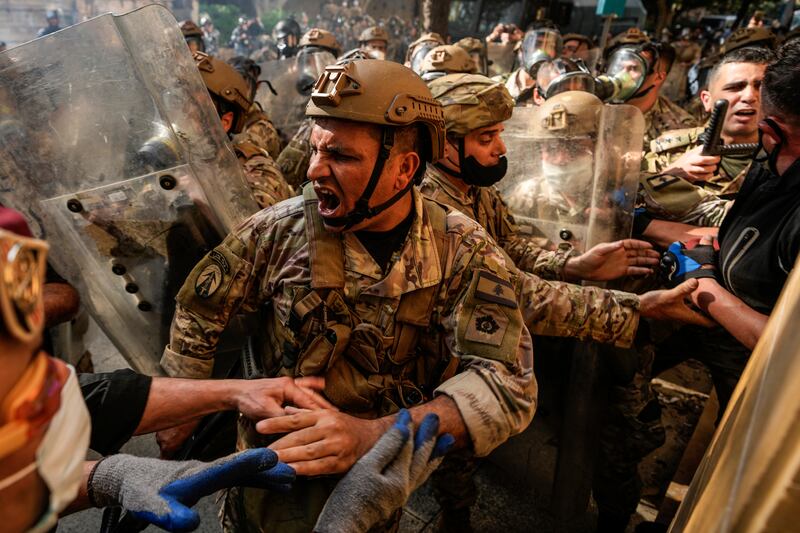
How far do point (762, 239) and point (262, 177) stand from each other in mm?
2687

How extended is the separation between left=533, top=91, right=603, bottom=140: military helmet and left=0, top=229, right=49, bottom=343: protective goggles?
273cm

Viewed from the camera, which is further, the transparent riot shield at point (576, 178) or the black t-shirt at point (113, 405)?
the transparent riot shield at point (576, 178)

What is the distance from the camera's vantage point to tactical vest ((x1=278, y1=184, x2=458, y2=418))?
165 cm

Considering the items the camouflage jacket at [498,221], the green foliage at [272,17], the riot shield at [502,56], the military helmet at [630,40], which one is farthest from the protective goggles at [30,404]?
the green foliage at [272,17]

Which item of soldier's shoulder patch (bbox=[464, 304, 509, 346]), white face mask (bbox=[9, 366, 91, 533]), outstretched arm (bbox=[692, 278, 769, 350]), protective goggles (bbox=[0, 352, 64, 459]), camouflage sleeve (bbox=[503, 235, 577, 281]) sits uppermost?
protective goggles (bbox=[0, 352, 64, 459])

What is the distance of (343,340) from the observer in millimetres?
1642

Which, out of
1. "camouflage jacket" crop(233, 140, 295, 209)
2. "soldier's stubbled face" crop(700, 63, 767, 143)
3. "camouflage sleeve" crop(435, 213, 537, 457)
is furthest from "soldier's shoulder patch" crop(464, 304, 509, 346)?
"soldier's stubbled face" crop(700, 63, 767, 143)

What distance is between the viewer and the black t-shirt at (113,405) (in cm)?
140

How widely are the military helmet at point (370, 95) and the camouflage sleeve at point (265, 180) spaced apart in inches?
47.7

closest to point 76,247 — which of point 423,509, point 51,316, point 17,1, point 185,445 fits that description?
point 51,316

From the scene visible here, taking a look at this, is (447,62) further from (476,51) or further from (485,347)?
(485,347)

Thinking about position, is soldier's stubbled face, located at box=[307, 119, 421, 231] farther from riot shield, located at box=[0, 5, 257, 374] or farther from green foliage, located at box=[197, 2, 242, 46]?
green foliage, located at box=[197, 2, 242, 46]

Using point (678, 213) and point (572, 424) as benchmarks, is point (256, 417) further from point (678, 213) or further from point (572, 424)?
point (678, 213)

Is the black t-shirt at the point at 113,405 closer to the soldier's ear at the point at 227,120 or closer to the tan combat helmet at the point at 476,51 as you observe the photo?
the soldier's ear at the point at 227,120
